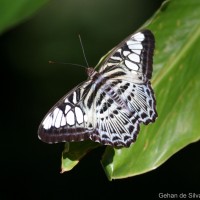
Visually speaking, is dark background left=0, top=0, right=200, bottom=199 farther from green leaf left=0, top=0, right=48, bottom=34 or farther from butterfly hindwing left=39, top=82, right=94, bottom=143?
green leaf left=0, top=0, right=48, bottom=34

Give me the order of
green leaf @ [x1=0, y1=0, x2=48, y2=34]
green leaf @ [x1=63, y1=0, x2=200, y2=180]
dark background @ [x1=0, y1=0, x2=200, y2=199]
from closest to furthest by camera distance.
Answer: green leaf @ [x1=0, y1=0, x2=48, y2=34]
green leaf @ [x1=63, y1=0, x2=200, y2=180]
dark background @ [x1=0, y1=0, x2=200, y2=199]

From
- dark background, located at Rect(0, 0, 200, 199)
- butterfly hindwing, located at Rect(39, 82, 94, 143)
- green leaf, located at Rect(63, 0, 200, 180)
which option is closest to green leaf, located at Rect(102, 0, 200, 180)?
green leaf, located at Rect(63, 0, 200, 180)

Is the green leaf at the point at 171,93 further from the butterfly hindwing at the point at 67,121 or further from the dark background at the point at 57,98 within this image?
the dark background at the point at 57,98

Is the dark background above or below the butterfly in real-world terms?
below

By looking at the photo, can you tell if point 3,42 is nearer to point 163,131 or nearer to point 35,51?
point 35,51

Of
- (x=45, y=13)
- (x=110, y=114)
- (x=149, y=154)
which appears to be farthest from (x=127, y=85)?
(x=45, y=13)

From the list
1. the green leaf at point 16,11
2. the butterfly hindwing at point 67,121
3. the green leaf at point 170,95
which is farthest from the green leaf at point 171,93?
the green leaf at point 16,11
